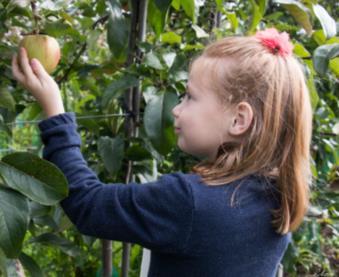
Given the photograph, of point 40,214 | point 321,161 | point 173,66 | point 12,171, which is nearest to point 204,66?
point 173,66

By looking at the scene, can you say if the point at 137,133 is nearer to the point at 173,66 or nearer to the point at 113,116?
the point at 113,116

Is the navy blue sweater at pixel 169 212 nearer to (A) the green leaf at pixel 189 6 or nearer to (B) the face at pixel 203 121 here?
(B) the face at pixel 203 121

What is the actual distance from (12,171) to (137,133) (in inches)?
22.7

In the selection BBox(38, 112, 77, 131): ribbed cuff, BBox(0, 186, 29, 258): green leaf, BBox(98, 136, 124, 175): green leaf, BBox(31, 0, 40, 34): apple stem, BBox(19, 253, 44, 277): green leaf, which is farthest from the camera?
BBox(98, 136, 124, 175): green leaf

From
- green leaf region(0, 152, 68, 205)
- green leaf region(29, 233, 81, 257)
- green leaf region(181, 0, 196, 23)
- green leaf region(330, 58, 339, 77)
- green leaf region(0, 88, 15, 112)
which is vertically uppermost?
green leaf region(181, 0, 196, 23)

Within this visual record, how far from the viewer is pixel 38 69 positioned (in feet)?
3.22

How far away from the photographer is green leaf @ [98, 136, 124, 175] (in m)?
1.28

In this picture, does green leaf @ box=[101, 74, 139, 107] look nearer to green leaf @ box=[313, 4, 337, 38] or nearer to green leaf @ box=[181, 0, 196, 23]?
green leaf @ box=[181, 0, 196, 23]

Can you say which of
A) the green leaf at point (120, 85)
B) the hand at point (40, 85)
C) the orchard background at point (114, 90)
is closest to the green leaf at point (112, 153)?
the orchard background at point (114, 90)

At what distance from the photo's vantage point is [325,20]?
1247 millimetres

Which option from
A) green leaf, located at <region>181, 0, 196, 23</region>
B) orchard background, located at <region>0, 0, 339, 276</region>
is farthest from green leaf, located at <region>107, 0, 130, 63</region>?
green leaf, located at <region>181, 0, 196, 23</region>

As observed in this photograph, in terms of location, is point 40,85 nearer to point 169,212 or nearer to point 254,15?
point 169,212

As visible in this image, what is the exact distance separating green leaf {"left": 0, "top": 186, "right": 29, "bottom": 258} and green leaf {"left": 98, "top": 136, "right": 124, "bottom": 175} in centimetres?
42

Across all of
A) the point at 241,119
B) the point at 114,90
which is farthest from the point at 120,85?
the point at 241,119
